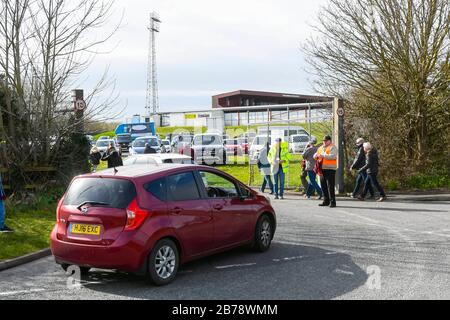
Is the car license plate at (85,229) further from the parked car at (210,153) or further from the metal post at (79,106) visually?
the parked car at (210,153)

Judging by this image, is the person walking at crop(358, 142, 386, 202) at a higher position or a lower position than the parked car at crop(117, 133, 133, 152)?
lower

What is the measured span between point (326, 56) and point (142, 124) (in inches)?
1042

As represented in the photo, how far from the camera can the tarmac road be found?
6.20m

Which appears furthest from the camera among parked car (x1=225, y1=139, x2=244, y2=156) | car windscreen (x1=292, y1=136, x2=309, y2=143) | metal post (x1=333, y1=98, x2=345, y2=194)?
parked car (x1=225, y1=139, x2=244, y2=156)

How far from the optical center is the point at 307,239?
9547 millimetres

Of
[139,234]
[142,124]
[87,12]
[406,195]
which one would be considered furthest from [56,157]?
[142,124]

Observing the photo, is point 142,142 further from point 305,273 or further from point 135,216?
point 135,216

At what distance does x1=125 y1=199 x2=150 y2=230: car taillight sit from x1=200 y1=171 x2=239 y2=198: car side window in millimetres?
1416

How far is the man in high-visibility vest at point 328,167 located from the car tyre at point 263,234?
202 inches

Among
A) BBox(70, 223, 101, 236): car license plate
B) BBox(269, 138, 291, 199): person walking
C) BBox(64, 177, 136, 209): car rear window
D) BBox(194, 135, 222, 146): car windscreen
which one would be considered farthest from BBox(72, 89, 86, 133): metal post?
BBox(194, 135, 222, 146): car windscreen

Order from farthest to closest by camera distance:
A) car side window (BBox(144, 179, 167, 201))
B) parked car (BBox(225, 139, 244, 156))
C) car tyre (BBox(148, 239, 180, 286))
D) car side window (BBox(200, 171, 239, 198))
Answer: parked car (BBox(225, 139, 244, 156)) → car side window (BBox(200, 171, 239, 198)) → car side window (BBox(144, 179, 167, 201)) → car tyre (BBox(148, 239, 180, 286))

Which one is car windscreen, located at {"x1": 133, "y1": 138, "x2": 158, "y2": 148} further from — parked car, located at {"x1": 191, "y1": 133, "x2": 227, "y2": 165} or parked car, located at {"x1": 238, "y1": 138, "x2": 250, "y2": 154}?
parked car, located at {"x1": 238, "y1": 138, "x2": 250, "y2": 154}

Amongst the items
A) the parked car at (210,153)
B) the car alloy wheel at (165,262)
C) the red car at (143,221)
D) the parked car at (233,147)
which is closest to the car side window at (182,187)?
the red car at (143,221)

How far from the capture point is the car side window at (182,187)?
7.02m
